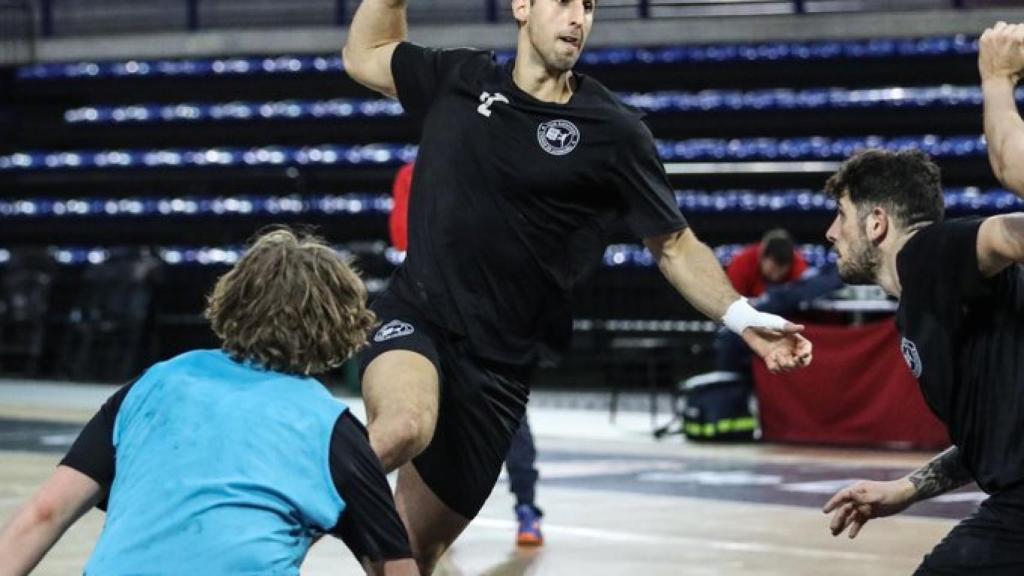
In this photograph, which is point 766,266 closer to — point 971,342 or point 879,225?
point 879,225

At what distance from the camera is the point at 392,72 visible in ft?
19.9

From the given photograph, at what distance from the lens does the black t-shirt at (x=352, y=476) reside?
140 inches

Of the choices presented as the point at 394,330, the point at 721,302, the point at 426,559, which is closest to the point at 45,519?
→ the point at 394,330

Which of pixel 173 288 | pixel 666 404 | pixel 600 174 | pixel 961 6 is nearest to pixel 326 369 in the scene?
pixel 600 174

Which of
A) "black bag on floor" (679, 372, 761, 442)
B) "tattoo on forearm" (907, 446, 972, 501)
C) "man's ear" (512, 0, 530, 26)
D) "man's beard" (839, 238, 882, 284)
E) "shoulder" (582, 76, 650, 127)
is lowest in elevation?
"black bag on floor" (679, 372, 761, 442)

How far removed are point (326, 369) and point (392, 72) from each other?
8.39 ft

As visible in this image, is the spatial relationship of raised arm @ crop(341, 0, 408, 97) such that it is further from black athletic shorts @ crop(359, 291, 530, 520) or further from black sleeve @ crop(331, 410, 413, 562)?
black sleeve @ crop(331, 410, 413, 562)

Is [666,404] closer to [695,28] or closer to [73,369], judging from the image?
[695,28]

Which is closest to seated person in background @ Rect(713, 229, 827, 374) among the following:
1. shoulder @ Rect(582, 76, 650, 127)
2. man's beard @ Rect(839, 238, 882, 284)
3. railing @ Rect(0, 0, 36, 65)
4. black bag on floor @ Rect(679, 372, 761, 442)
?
black bag on floor @ Rect(679, 372, 761, 442)

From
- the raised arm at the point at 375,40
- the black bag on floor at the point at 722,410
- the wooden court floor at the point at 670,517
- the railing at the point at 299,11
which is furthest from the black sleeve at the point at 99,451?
the railing at the point at 299,11

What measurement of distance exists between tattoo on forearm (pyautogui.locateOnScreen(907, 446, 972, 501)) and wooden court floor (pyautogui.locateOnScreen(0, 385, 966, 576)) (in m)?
3.09

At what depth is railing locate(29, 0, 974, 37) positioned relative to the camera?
21.2 metres

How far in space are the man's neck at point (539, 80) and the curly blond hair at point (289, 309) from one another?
2.30 metres

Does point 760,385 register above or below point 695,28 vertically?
below
